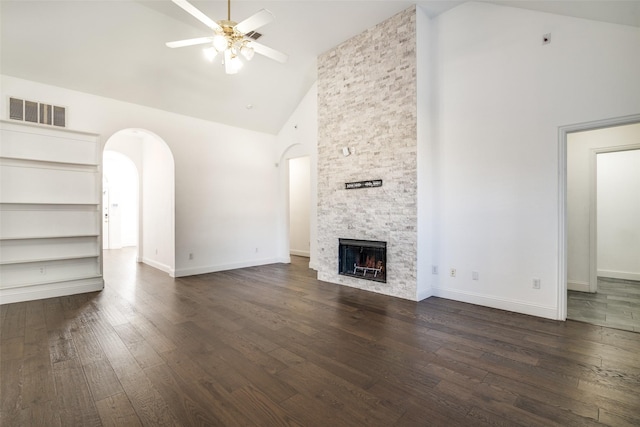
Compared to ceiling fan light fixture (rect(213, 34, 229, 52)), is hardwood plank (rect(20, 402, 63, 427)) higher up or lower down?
lower down

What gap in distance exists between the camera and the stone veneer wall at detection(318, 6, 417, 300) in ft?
13.7

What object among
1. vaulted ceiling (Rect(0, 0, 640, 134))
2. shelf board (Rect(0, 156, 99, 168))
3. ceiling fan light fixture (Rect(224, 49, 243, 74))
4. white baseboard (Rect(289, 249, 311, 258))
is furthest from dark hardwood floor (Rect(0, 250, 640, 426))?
white baseboard (Rect(289, 249, 311, 258))

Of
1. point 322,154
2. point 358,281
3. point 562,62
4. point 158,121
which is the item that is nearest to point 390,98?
point 322,154

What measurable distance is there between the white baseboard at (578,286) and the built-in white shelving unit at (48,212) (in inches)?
306

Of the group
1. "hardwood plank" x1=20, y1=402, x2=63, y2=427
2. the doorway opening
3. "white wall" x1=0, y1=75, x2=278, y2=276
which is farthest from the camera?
the doorway opening

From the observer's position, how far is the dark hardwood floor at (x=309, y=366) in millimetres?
1806

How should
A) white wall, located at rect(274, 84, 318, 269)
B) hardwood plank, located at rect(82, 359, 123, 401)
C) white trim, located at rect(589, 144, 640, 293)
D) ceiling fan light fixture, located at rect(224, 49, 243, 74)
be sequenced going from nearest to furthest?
1. hardwood plank, located at rect(82, 359, 123, 401)
2. ceiling fan light fixture, located at rect(224, 49, 243, 74)
3. white trim, located at rect(589, 144, 640, 293)
4. white wall, located at rect(274, 84, 318, 269)

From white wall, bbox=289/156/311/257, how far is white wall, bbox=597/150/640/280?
21.2 ft

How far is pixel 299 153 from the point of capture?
275 inches

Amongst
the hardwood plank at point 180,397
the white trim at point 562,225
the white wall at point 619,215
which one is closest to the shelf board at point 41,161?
the hardwood plank at point 180,397

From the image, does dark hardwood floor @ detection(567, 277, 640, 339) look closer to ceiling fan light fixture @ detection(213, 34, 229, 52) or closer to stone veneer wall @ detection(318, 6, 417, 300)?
stone veneer wall @ detection(318, 6, 417, 300)

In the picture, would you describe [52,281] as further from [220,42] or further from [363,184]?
[363,184]

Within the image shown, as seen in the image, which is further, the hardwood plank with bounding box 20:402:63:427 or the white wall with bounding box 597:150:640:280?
the white wall with bounding box 597:150:640:280

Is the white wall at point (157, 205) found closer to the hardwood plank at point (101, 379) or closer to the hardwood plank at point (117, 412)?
the hardwood plank at point (101, 379)
